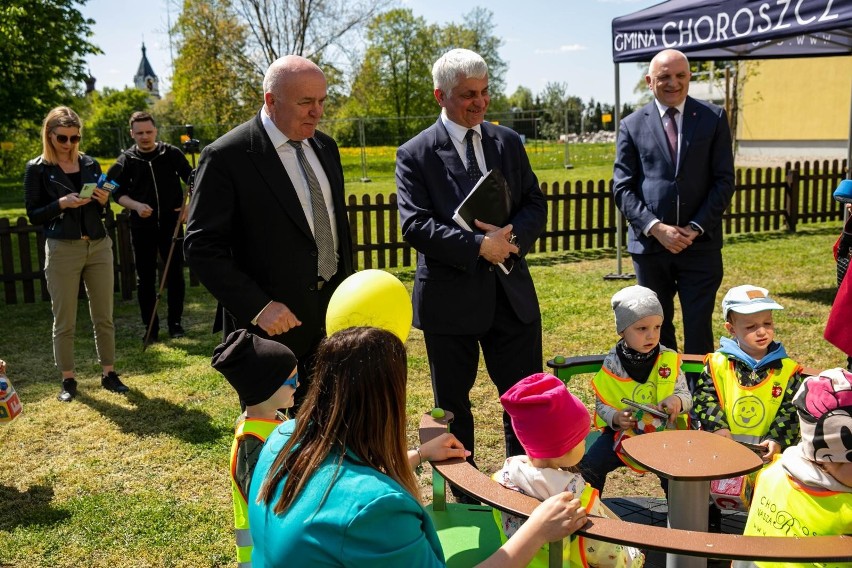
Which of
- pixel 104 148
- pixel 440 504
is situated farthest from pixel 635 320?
pixel 104 148

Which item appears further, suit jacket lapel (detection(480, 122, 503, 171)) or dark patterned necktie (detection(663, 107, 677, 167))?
dark patterned necktie (detection(663, 107, 677, 167))

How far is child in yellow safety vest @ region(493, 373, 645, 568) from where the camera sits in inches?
88.3

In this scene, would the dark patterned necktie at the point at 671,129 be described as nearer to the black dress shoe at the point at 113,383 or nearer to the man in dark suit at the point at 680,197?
the man in dark suit at the point at 680,197

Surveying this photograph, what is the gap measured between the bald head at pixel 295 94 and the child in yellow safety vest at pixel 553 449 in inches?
59.2

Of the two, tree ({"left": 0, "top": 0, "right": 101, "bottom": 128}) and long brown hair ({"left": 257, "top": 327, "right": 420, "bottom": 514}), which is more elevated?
tree ({"left": 0, "top": 0, "right": 101, "bottom": 128})

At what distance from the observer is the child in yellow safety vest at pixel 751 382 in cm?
332

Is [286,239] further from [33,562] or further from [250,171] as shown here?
[33,562]

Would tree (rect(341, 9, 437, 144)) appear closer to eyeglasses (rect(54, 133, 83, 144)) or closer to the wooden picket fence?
the wooden picket fence

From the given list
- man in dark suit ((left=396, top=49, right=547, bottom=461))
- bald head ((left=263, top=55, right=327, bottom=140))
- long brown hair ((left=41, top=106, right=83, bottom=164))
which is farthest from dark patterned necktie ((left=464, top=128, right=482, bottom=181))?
long brown hair ((left=41, top=106, right=83, bottom=164))

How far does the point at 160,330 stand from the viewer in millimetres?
8141

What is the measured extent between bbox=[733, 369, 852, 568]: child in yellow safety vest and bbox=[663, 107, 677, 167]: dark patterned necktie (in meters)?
2.88

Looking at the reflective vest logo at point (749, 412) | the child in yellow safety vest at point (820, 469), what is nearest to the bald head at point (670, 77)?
the reflective vest logo at point (749, 412)

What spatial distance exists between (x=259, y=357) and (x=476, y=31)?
66896 millimetres

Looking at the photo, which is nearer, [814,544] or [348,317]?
[814,544]
